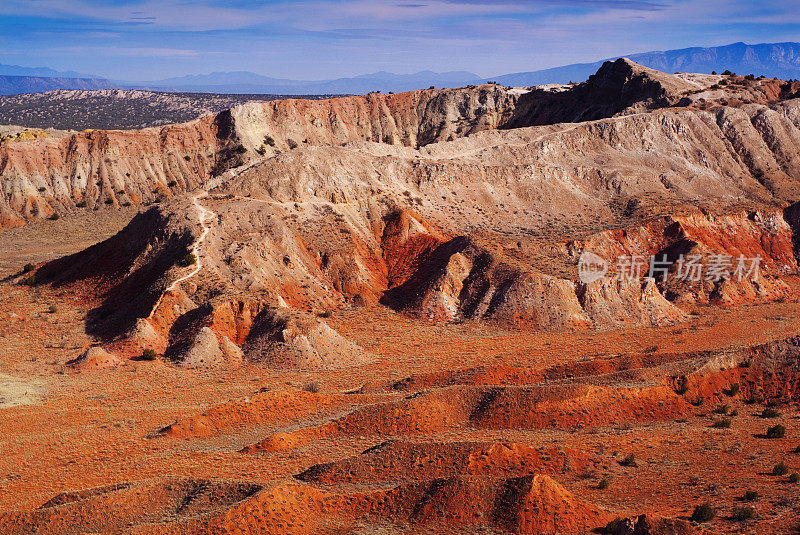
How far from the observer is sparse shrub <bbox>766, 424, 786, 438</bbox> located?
27.6 meters

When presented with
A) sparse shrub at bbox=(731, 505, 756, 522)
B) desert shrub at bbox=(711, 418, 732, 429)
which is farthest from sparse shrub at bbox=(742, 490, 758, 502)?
desert shrub at bbox=(711, 418, 732, 429)

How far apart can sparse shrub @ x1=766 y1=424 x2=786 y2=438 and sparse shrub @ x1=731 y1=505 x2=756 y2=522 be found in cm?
765

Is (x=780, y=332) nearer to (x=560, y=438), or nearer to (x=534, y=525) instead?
(x=560, y=438)

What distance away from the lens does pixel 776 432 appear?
2766cm

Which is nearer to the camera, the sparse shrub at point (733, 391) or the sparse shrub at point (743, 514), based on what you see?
the sparse shrub at point (743, 514)

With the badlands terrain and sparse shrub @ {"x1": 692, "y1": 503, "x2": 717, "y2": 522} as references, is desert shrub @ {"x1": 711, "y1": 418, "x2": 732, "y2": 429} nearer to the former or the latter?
the badlands terrain

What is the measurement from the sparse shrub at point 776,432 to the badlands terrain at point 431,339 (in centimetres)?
31

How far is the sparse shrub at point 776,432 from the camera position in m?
27.6

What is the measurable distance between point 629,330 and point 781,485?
2459 centimetres

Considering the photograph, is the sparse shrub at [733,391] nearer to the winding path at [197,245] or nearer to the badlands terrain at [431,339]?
the badlands terrain at [431,339]

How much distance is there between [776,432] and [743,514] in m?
8.20

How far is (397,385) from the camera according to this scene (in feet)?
120

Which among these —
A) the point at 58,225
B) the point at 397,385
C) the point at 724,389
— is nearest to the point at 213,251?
the point at 397,385
